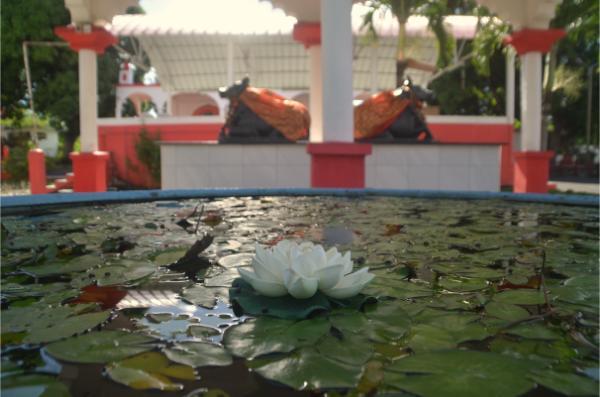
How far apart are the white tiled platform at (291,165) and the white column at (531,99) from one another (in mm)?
1034

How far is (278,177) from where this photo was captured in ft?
22.1

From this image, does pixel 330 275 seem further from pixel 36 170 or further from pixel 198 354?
pixel 36 170

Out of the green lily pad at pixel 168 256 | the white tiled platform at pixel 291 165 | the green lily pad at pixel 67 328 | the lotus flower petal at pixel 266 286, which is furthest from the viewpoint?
the white tiled platform at pixel 291 165

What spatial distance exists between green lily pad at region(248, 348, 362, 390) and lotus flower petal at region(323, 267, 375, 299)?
215 millimetres

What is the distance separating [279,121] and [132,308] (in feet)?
20.6

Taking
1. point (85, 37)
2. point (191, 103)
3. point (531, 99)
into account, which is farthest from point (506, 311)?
point (191, 103)

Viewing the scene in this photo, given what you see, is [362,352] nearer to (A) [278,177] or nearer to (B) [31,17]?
(A) [278,177]

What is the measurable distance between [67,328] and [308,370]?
0.47 m

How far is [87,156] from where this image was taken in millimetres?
7270

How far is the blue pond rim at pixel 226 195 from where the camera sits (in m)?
3.41

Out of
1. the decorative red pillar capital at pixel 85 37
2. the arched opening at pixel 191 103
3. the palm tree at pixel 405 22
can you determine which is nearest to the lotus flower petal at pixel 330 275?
the decorative red pillar capital at pixel 85 37

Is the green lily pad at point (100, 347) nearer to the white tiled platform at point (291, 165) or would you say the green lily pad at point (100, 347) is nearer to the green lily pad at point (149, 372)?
the green lily pad at point (149, 372)

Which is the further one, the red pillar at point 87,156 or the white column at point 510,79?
the white column at point 510,79

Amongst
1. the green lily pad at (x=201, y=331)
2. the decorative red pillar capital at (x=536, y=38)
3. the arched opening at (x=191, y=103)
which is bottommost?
the green lily pad at (x=201, y=331)
